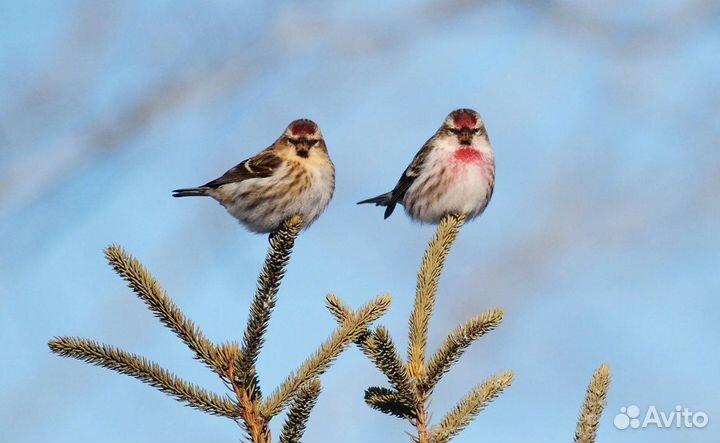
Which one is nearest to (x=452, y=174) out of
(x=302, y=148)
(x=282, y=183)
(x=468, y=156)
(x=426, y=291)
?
(x=468, y=156)

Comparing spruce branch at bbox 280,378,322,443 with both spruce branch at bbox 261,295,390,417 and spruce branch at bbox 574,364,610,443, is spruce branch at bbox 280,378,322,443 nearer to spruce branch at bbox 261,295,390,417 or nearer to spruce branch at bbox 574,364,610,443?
spruce branch at bbox 261,295,390,417

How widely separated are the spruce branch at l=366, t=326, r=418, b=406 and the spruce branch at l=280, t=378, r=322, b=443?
0.24 m

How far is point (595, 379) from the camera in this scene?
8.35 feet

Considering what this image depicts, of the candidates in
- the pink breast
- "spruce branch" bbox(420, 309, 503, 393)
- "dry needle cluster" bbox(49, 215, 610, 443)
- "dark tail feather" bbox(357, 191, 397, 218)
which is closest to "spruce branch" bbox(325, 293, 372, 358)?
"dry needle cluster" bbox(49, 215, 610, 443)

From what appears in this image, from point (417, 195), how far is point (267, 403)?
4220 millimetres

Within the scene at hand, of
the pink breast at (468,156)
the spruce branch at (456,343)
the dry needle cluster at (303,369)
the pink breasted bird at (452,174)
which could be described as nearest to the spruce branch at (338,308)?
the dry needle cluster at (303,369)

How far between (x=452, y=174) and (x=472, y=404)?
3774 millimetres

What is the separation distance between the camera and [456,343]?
2.71 m

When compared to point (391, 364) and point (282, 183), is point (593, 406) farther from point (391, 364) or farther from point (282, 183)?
point (282, 183)

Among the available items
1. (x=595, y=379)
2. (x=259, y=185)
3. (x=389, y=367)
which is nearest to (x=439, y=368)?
(x=389, y=367)

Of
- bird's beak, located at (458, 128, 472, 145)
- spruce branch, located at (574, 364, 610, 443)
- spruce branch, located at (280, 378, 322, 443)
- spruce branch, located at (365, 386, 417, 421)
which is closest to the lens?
spruce branch, located at (574, 364, 610, 443)

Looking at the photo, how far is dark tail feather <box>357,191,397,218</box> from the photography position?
7.25 m

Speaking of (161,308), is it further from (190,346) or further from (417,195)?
(417,195)

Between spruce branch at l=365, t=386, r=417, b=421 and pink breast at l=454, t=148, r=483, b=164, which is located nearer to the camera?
spruce branch at l=365, t=386, r=417, b=421
